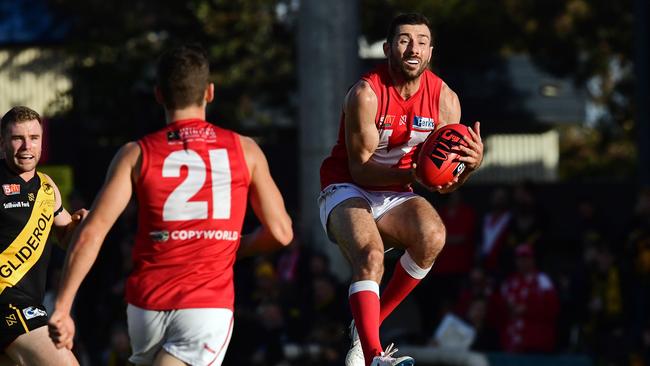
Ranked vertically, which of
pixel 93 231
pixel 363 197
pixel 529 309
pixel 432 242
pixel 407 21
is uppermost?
pixel 407 21

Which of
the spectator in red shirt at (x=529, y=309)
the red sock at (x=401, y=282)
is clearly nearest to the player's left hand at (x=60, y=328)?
the red sock at (x=401, y=282)

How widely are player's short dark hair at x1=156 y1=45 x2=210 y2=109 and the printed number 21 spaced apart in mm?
267

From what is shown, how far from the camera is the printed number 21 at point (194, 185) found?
6527 millimetres

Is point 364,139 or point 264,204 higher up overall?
point 364,139

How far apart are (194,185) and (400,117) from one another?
202cm

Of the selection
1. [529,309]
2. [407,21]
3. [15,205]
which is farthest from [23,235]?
[529,309]

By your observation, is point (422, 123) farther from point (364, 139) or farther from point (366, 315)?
point (366, 315)

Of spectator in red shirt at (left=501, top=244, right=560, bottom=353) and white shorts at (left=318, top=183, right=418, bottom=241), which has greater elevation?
white shorts at (left=318, top=183, right=418, bottom=241)

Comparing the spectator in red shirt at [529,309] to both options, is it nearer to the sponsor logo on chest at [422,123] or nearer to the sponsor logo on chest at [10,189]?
the sponsor logo on chest at [422,123]

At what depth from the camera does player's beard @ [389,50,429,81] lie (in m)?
8.11

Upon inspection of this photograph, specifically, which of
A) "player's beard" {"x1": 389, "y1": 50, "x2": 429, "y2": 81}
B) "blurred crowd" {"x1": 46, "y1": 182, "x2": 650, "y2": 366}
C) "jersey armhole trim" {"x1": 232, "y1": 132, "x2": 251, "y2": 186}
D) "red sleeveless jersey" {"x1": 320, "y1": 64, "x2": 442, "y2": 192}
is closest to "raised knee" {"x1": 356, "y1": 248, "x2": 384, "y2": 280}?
"red sleeveless jersey" {"x1": 320, "y1": 64, "x2": 442, "y2": 192}

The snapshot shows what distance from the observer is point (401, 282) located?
852 centimetres

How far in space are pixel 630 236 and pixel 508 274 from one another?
1527 mm

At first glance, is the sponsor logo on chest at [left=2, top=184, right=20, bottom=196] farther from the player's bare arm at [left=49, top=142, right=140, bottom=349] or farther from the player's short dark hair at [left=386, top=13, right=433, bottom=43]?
the player's short dark hair at [left=386, top=13, right=433, bottom=43]
